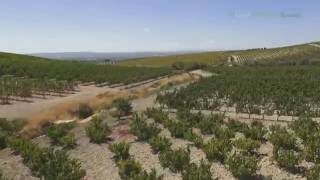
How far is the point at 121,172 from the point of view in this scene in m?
13.9

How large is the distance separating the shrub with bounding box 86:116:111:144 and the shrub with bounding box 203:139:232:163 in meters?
5.01

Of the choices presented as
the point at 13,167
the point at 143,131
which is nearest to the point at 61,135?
the point at 143,131

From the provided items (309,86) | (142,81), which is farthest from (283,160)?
(142,81)

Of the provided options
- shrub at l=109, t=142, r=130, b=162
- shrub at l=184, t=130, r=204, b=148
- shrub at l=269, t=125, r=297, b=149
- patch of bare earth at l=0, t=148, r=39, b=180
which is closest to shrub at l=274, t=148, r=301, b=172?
shrub at l=269, t=125, r=297, b=149

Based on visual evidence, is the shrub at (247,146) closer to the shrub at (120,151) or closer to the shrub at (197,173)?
the shrub at (197,173)

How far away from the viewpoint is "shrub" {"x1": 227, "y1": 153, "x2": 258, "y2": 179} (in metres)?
13.1

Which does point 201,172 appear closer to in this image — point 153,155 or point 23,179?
point 153,155

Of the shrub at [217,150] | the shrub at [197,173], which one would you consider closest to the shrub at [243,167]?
the shrub at [197,173]

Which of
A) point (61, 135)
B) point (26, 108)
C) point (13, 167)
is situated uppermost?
point (61, 135)

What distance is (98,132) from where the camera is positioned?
19375mm

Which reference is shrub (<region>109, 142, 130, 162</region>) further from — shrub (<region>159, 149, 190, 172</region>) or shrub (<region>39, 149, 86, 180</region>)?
shrub (<region>159, 149, 190, 172</region>)

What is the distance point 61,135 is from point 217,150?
7.62 meters

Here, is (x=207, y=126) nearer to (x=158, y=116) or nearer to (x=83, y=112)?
(x=158, y=116)

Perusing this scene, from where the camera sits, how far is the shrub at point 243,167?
1313 centimetres
